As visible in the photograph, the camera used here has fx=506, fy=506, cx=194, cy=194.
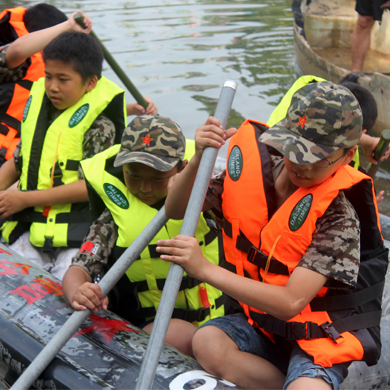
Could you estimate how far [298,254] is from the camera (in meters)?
1.55

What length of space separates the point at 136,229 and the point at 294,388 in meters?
0.85

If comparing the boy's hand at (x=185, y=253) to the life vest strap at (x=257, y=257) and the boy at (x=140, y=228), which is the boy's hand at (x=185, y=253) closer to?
the life vest strap at (x=257, y=257)

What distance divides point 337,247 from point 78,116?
5.03 feet

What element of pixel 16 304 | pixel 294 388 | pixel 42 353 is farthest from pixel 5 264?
pixel 294 388

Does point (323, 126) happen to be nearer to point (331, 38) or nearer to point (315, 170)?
point (315, 170)

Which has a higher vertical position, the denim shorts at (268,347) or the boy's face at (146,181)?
the boy's face at (146,181)

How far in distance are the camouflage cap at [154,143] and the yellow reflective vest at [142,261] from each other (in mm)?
167

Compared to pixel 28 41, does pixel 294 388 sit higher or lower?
lower

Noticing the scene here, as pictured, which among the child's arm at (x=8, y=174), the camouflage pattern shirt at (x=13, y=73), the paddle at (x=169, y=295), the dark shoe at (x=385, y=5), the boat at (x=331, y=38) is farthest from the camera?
the boat at (x=331, y=38)

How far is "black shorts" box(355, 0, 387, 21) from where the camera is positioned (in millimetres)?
4902

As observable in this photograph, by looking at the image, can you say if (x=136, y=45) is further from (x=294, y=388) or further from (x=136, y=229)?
(x=294, y=388)

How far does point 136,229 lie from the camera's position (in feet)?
6.51

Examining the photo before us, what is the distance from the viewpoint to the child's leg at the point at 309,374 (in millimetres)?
1448

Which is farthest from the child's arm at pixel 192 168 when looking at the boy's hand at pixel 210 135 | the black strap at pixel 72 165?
the black strap at pixel 72 165
